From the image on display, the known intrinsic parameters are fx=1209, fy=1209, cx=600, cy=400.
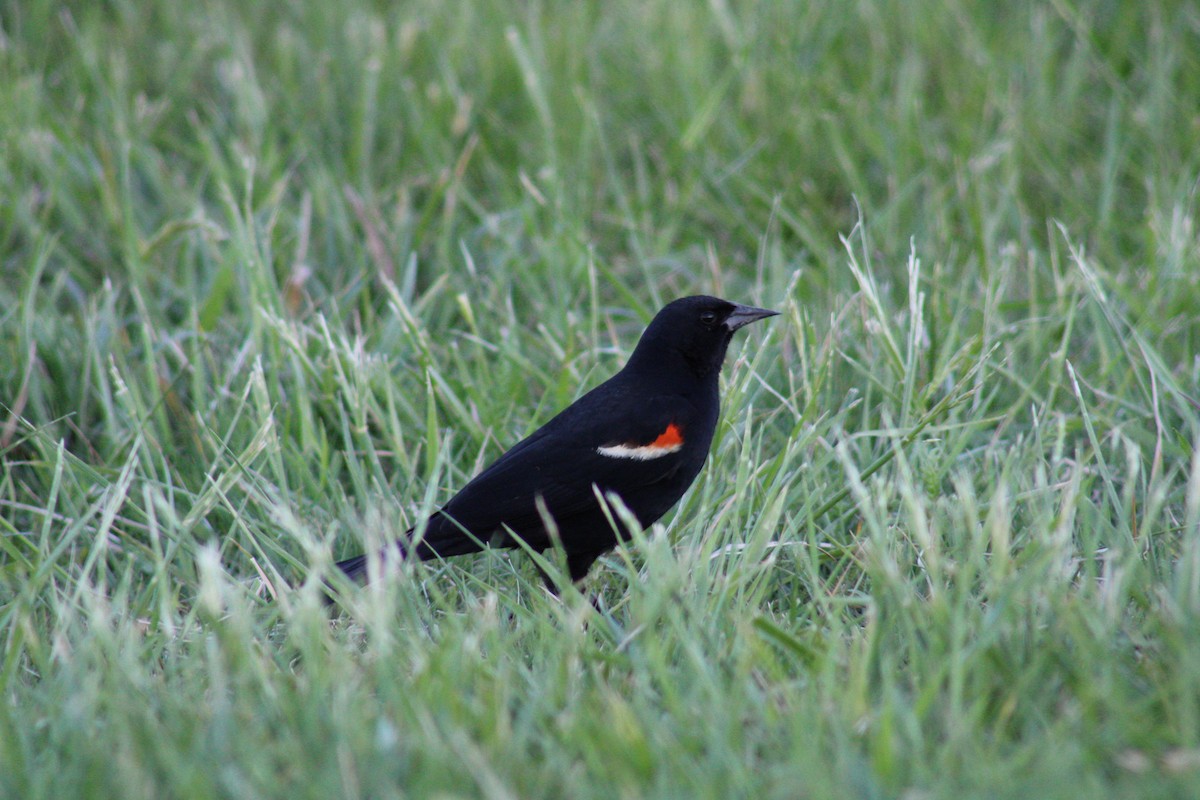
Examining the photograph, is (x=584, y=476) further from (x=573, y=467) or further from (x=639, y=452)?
(x=639, y=452)


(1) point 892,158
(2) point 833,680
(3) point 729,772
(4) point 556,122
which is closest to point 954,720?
(2) point 833,680

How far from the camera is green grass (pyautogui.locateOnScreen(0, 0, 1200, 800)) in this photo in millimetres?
1990

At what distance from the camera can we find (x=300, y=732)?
1965 millimetres

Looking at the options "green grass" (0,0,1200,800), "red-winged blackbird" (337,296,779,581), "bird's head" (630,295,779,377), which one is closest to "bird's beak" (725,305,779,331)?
"bird's head" (630,295,779,377)

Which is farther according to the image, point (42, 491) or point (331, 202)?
point (331, 202)

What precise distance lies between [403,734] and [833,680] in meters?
0.73

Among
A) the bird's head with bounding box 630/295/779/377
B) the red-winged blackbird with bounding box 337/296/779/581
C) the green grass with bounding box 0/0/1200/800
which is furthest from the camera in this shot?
the bird's head with bounding box 630/295/779/377

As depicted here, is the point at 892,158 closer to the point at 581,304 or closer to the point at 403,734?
the point at 581,304

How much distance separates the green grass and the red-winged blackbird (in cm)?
12

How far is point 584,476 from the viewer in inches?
122

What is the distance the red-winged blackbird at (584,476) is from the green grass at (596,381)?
122 mm

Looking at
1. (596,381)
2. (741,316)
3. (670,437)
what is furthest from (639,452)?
(596,381)

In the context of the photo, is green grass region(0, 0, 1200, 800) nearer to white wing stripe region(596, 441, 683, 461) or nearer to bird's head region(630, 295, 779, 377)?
bird's head region(630, 295, 779, 377)

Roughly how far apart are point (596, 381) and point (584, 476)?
0.80 m
